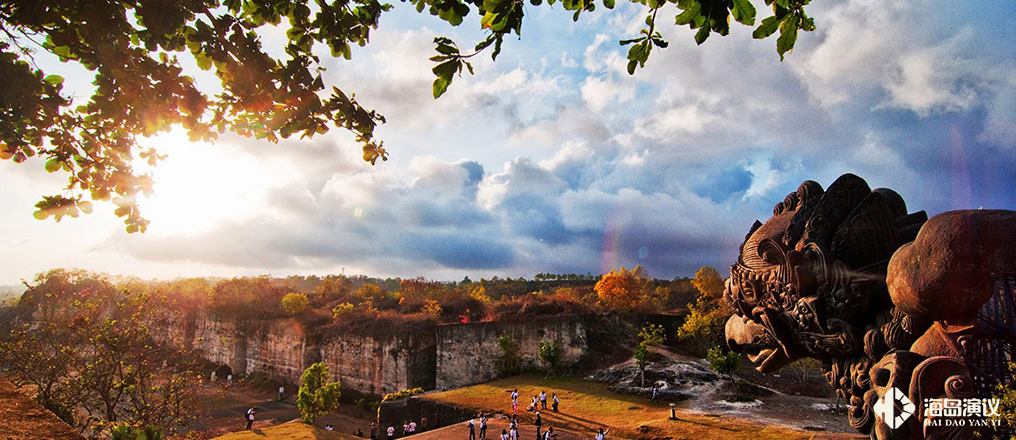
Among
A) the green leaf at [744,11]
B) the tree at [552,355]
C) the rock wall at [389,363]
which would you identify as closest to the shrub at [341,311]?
the rock wall at [389,363]

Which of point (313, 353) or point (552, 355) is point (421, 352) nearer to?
point (552, 355)

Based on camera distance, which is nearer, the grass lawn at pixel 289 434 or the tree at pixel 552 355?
the grass lawn at pixel 289 434

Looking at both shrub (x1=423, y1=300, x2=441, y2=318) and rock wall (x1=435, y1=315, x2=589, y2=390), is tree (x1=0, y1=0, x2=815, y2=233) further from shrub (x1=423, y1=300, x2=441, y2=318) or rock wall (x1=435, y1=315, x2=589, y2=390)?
shrub (x1=423, y1=300, x2=441, y2=318)

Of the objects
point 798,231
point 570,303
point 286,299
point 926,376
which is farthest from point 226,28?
point 286,299

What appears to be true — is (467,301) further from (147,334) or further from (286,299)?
(147,334)

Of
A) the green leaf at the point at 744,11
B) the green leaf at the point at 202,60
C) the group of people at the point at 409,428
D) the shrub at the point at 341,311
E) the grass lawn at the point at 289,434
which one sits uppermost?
the green leaf at the point at 202,60

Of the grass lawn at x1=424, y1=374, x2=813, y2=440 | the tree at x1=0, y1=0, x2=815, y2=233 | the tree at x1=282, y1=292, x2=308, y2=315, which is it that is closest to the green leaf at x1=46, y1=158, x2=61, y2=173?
the tree at x1=0, y1=0, x2=815, y2=233

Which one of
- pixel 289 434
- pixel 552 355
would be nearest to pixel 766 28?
pixel 289 434

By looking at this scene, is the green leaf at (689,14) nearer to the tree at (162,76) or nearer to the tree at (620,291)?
the tree at (162,76)

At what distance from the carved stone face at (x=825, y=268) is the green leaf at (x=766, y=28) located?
2.26 metres

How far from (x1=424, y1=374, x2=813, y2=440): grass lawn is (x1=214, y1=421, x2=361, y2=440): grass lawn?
5.09 m

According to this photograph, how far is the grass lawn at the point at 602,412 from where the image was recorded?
13.0m

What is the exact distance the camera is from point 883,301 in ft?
10.7

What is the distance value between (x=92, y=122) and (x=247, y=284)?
40172 mm
